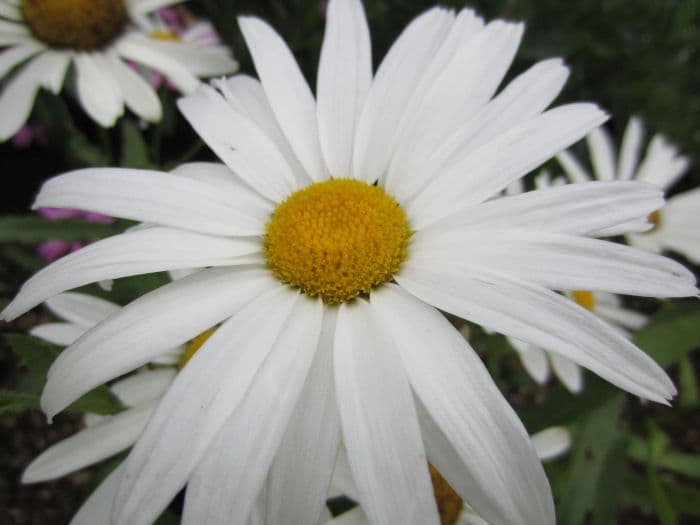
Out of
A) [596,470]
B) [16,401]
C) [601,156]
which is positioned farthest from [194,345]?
[601,156]

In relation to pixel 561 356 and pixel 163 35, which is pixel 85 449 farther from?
pixel 163 35

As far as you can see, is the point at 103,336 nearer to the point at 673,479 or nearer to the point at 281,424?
the point at 281,424

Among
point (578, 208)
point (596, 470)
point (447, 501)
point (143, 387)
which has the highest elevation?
point (578, 208)

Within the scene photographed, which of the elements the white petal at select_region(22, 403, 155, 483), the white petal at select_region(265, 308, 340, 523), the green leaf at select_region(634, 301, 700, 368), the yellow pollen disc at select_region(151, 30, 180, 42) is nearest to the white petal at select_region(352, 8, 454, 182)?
the white petal at select_region(265, 308, 340, 523)

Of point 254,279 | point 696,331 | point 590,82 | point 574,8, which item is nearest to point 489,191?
point 254,279

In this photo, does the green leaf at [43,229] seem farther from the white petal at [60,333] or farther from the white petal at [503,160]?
the white petal at [503,160]

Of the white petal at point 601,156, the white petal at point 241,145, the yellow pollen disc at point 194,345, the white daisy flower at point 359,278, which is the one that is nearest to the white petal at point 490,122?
the white daisy flower at point 359,278
